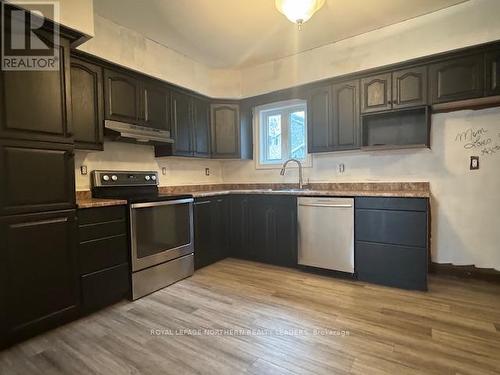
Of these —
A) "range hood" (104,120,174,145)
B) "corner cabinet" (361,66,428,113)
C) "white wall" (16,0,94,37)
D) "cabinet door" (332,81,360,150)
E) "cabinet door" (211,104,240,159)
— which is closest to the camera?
"white wall" (16,0,94,37)

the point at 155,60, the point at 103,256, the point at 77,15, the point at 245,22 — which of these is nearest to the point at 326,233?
the point at 103,256

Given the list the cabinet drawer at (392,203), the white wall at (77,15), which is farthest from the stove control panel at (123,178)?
the cabinet drawer at (392,203)

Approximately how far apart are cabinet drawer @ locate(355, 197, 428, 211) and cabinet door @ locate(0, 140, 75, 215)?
2494 millimetres

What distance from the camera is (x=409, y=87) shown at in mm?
2676

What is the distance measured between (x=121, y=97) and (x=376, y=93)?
2.63 meters

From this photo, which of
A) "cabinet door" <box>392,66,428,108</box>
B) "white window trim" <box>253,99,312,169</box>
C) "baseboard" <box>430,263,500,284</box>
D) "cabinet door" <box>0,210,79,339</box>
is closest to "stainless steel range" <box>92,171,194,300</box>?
"cabinet door" <box>0,210,79,339</box>

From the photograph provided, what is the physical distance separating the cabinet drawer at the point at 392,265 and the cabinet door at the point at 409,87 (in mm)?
1431

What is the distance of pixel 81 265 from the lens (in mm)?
2021

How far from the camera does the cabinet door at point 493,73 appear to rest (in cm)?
232

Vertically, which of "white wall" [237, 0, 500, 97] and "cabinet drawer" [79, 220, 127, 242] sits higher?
"white wall" [237, 0, 500, 97]

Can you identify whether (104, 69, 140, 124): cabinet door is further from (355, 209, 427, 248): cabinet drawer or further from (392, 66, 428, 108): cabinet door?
(392, 66, 428, 108): cabinet door

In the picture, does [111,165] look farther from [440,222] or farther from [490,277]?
[490,277]

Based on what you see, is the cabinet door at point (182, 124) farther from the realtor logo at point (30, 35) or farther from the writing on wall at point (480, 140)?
the writing on wall at point (480, 140)

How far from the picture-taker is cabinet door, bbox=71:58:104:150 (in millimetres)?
2293
